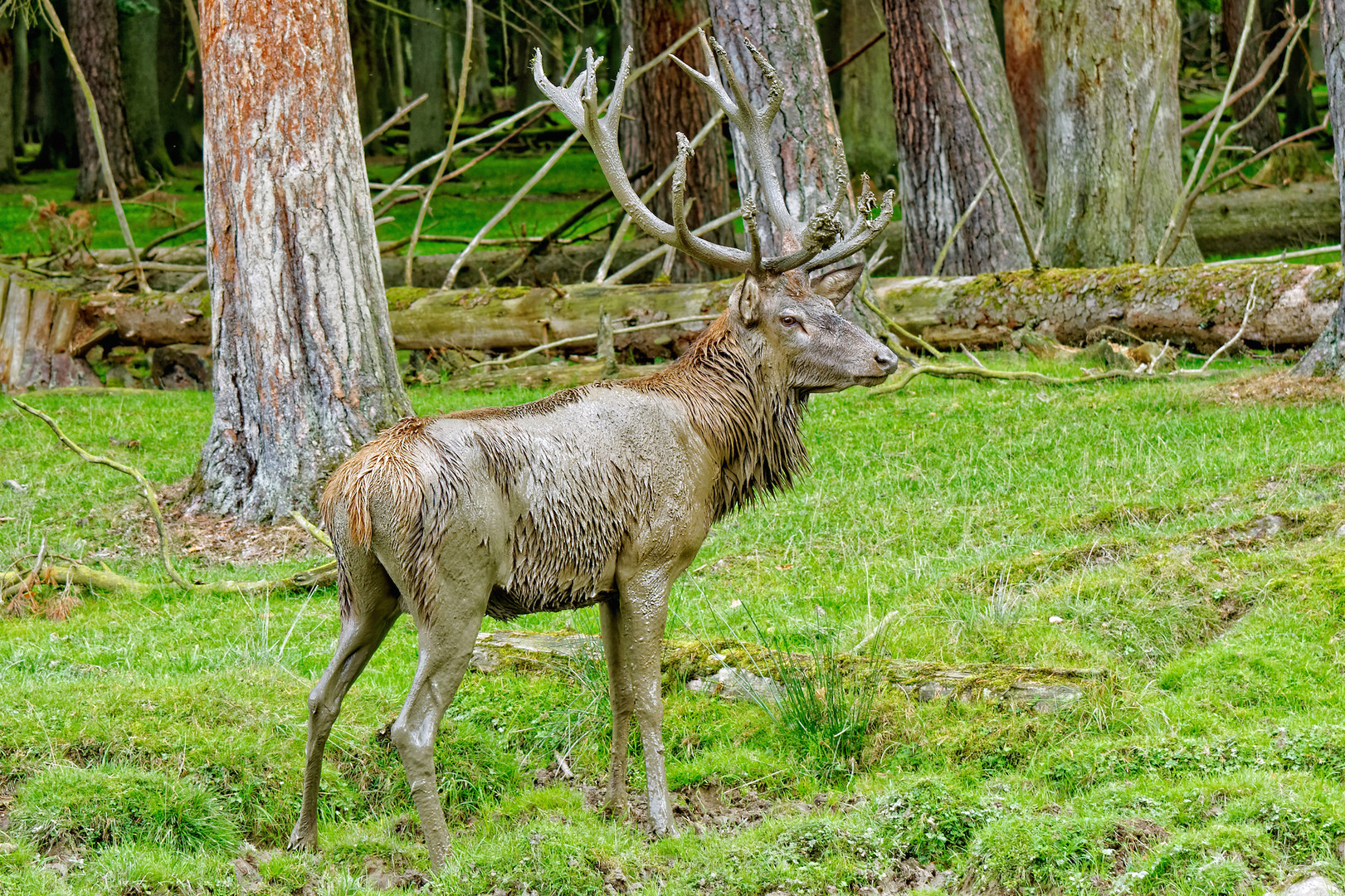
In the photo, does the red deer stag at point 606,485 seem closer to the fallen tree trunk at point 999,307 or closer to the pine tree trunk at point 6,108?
the fallen tree trunk at point 999,307

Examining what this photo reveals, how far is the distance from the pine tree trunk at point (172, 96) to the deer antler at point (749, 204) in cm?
2890

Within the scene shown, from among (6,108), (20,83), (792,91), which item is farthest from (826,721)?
(20,83)

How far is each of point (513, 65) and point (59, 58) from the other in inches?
543

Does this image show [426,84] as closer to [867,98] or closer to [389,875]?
[867,98]

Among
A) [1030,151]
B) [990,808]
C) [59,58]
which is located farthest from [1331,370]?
[59,58]

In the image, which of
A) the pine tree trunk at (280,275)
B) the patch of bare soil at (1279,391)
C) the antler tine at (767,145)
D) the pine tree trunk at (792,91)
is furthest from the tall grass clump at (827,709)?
the pine tree trunk at (792,91)

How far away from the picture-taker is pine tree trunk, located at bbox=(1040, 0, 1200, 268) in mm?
14227

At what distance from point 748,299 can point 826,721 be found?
185cm

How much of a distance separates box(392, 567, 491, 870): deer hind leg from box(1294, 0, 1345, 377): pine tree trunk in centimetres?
783

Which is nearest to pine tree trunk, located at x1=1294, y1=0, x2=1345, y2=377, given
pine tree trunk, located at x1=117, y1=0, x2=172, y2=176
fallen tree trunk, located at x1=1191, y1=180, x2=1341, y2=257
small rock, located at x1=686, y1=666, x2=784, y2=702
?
small rock, located at x1=686, y1=666, x2=784, y2=702

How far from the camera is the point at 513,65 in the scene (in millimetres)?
43438

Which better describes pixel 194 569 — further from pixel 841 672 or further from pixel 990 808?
pixel 990 808

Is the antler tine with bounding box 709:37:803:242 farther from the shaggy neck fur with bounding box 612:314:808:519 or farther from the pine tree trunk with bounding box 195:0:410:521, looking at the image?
the pine tree trunk with bounding box 195:0:410:521

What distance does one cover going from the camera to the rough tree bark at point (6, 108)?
98.7ft
